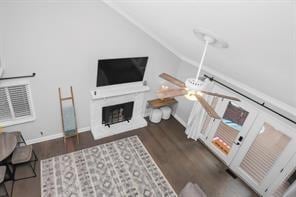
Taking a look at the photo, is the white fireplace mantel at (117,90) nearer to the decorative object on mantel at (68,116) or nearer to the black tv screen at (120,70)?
the black tv screen at (120,70)

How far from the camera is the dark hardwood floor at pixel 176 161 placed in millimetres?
4414

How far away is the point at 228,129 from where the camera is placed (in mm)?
6441

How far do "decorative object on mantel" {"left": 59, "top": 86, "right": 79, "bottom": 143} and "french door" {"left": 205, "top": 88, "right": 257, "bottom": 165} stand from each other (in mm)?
3584

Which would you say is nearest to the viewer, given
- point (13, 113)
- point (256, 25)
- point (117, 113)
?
point (256, 25)

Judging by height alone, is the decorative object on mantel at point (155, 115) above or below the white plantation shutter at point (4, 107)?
below

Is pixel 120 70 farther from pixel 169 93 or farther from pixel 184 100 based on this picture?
pixel 169 93

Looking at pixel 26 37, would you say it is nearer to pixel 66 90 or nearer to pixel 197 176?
pixel 66 90

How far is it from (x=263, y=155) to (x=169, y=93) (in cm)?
364

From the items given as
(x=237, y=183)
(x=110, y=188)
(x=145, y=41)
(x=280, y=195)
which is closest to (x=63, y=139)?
(x=110, y=188)

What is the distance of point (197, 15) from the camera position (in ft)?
6.13

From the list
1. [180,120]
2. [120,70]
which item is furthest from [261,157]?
[120,70]

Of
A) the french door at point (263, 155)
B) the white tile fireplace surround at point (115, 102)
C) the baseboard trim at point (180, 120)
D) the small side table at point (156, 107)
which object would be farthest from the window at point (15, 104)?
the french door at point (263, 155)

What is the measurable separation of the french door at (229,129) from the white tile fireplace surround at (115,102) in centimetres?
199

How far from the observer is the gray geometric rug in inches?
159
